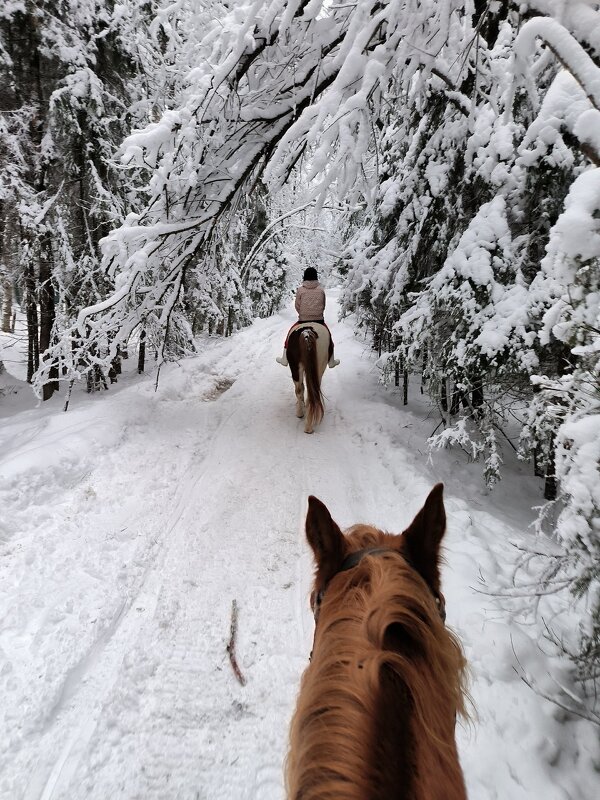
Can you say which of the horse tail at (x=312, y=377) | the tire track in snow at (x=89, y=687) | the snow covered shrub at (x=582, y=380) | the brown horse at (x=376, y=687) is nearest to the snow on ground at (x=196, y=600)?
the tire track in snow at (x=89, y=687)

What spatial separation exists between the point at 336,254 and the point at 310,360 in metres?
4.24

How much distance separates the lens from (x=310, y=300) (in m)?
7.54

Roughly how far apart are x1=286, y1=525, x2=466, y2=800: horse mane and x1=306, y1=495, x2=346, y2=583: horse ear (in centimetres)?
12

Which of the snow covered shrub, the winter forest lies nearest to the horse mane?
the snow covered shrub

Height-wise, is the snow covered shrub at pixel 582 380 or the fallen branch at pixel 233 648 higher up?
the snow covered shrub at pixel 582 380

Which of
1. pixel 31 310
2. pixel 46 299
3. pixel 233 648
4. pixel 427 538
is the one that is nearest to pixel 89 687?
pixel 233 648

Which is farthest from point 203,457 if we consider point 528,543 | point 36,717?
point 528,543

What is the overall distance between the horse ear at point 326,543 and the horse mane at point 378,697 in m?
0.12

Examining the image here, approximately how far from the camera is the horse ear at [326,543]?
4.53ft

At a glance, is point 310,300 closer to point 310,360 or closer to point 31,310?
point 310,360

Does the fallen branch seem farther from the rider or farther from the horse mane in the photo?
the rider

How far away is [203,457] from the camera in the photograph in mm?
5789

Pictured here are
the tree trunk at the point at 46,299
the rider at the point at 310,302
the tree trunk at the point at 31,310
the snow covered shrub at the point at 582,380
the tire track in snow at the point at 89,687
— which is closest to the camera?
the snow covered shrub at the point at 582,380

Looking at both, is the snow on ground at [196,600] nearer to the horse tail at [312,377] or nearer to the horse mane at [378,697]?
the horse tail at [312,377]
